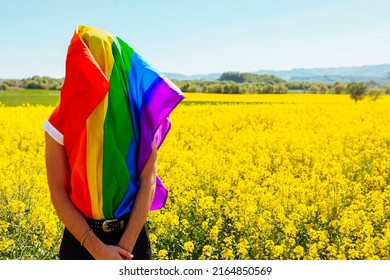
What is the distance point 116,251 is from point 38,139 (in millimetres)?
7657

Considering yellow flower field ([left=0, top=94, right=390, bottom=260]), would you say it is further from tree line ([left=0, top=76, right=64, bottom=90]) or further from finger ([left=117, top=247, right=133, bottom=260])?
tree line ([left=0, top=76, right=64, bottom=90])

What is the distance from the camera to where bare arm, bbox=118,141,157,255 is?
2043mm

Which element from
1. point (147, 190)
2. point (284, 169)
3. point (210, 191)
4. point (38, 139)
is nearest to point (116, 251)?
point (147, 190)

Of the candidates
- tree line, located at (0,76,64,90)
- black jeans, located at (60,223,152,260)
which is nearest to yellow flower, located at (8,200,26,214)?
black jeans, located at (60,223,152,260)

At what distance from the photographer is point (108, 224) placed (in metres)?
2.04

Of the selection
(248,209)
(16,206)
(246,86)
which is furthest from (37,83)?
(248,209)

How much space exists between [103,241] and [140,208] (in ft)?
0.75

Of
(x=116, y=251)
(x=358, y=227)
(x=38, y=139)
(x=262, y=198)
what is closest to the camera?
(x=116, y=251)

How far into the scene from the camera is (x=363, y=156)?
792 cm

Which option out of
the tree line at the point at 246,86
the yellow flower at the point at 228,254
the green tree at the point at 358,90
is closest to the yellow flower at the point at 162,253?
the yellow flower at the point at 228,254

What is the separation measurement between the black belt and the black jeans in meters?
0.02

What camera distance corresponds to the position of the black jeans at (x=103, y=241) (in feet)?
6.81
